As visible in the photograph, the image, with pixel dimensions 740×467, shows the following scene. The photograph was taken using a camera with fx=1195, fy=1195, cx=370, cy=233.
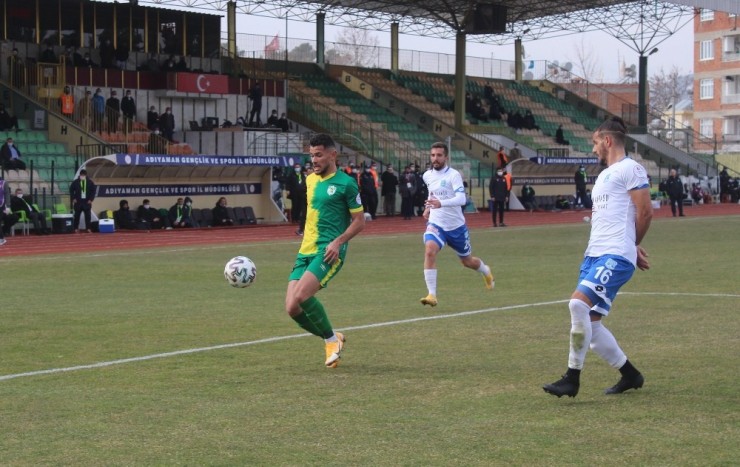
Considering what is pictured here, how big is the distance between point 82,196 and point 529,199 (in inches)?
894

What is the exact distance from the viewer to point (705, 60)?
9500 cm

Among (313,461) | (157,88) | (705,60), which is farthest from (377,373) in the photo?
(705,60)

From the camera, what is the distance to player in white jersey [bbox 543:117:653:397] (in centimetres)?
820

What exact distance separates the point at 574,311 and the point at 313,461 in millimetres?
2553

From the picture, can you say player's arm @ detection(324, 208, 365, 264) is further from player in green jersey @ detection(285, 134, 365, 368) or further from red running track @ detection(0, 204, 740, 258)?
red running track @ detection(0, 204, 740, 258)

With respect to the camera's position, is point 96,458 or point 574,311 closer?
point 96,458

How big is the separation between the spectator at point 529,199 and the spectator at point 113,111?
55.8 ft

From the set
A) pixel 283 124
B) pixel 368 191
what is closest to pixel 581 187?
pixel 368 191

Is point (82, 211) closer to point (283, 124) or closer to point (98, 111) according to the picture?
point (98, 111)

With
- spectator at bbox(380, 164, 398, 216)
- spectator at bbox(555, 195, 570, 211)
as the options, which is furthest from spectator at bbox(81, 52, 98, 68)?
spectator at bbox(555, 195, 570, 211)

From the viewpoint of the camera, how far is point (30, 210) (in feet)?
105

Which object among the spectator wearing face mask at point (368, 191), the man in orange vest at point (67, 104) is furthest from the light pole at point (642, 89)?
the man in orange vest at point (67, 104)

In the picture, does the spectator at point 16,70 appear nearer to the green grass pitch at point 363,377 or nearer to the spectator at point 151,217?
the spectator at point 151,217

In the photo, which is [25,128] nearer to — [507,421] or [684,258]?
[684,258]
